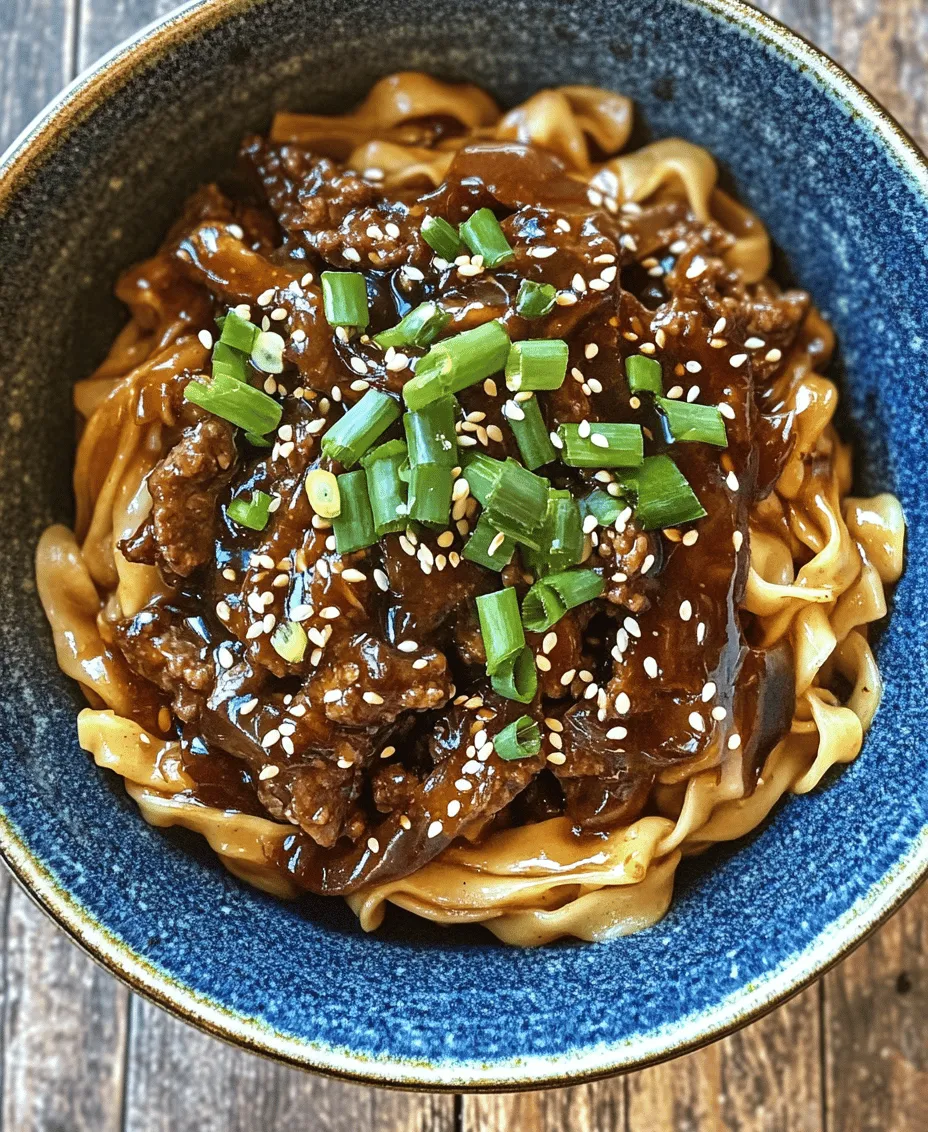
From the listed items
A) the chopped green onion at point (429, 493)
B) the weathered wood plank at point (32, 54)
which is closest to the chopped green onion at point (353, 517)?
the chopped green onion at point (429, 493)

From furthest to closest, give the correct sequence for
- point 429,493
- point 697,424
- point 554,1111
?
point 554,1111 < point 697,424 < point 429,493

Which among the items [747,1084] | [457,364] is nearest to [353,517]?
[457,364]

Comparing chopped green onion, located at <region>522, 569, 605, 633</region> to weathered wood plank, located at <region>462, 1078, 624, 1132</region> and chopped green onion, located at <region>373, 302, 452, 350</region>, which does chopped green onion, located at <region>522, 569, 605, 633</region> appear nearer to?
chopped green onion, located at <region>373, 302, 452, 350</region>

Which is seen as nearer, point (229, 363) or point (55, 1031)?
point (229, 363)

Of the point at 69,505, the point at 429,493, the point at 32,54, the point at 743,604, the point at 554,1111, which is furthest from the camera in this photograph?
the point at 32,54

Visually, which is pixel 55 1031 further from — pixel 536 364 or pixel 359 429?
pixel 536 364

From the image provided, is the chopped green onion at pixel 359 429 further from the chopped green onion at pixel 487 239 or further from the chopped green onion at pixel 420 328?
the chopped green onion at pixel 487 239

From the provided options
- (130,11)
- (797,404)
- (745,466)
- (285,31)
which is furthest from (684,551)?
(130,11)
